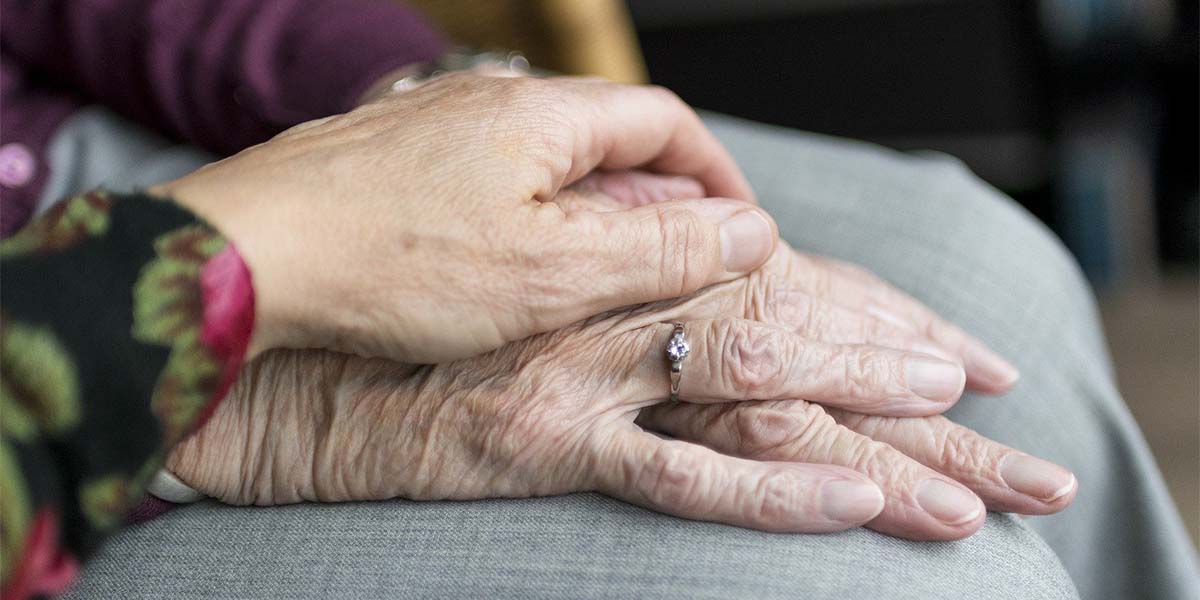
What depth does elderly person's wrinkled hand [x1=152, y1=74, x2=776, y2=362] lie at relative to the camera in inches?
25.1

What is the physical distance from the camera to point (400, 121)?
0.73m

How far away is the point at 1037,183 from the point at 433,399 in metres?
1.88

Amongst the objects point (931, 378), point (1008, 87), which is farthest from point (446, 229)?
point (1008, 87)

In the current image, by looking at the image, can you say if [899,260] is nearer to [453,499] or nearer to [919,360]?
[919,360]

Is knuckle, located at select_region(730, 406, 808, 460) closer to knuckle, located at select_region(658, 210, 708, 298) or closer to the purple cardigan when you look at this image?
knuckle, located at select_region(658, 210, 708, 298)

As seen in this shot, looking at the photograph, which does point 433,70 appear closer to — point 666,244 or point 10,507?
point 666,244

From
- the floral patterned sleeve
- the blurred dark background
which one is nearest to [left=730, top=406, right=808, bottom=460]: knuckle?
the floral patterned sleeve

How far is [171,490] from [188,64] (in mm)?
463

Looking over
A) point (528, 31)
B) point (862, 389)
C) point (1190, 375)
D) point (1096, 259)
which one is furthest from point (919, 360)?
point (1096, 259)

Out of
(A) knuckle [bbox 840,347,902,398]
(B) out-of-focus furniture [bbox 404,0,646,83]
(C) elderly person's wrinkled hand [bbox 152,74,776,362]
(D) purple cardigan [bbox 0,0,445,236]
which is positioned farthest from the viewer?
(B) out-of-focus furniture [bbox 404,0,646,83]

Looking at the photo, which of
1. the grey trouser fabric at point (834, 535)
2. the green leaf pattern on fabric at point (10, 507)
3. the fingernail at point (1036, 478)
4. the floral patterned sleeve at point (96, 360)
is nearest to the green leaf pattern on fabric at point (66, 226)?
the floral patterned sleeve at point (96, 360)

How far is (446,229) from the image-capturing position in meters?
0.67

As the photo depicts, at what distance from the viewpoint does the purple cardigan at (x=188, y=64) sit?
39.1 inches

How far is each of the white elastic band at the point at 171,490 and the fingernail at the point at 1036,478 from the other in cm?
56
